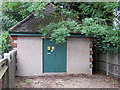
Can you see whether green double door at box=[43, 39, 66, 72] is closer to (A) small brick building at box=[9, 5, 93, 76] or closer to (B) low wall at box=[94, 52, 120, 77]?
(A) small brick building at box=[9, 5, 93, 76]

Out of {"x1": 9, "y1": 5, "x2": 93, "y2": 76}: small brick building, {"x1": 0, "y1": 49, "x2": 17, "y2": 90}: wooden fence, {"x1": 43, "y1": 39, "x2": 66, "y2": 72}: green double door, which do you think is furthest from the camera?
{"x1": 43, "y1": 39, "x2": 66, "y2": 72}: green double door

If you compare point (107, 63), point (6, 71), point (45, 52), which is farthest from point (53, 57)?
point (6, 71)

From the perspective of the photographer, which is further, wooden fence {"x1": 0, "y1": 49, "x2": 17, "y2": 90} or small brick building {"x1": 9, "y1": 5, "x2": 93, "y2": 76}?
small brick building {"x1": 9, "y1": 5, "x2": 93, "y2": 76}

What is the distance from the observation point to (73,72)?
855cm

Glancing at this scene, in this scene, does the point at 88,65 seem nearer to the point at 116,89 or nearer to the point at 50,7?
the point at 116,89

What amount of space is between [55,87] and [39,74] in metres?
2.50

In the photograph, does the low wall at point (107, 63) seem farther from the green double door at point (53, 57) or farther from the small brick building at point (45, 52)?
the green double door at point (53, 57)

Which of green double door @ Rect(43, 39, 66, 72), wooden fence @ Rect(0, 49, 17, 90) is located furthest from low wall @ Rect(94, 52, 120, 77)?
wooden fence @ Rect(0, 49, 17, 90)

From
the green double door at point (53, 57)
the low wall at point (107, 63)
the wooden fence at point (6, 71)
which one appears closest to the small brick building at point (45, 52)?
the green double door at point (53, 57)

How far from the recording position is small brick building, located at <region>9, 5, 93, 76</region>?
8125mm

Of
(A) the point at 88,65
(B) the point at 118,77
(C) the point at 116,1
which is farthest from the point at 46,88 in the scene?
(C) the point at 116,1

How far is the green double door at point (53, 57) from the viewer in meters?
8.38

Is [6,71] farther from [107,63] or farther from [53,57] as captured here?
[107,63]

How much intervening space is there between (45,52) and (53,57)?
0.57m
